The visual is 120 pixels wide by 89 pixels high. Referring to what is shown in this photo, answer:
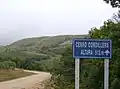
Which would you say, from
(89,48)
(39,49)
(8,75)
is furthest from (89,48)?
(39,49)

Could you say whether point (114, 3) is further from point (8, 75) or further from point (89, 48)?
point (8, 75)

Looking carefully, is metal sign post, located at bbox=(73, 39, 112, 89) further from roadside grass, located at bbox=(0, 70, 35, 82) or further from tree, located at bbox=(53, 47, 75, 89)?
roadside grass, located at bbox=(0, 70, 35, 82)

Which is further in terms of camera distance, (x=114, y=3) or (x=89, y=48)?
(x=114, y=3)

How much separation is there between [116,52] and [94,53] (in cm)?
459

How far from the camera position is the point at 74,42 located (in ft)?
33.4

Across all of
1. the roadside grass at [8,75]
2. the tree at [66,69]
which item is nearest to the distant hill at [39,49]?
the roadside grass at [8,75]

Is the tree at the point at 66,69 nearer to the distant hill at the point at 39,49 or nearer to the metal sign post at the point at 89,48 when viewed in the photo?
the distant hill at the point at 39,49

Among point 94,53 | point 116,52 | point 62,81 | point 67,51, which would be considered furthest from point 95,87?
point 67,51

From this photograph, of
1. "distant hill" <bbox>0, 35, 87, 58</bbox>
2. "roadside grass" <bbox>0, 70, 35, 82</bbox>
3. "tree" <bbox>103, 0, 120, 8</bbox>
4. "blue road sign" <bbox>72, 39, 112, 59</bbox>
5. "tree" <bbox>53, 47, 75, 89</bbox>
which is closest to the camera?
"blue road sign" <bbox>72, 39, 112, 59</bbox>

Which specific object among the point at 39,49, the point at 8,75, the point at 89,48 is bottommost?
the point at 8,75

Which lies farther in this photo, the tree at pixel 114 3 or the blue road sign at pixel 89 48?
the tree at pixel 114 3

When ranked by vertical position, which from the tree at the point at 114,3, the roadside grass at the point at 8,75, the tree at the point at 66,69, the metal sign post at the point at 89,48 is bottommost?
the roadside grass at the point at 8,75

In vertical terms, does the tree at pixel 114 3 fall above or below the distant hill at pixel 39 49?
above

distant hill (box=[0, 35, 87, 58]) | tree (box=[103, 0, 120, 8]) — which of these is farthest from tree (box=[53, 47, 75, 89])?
tree (box=[103, 0, 120, 8])
